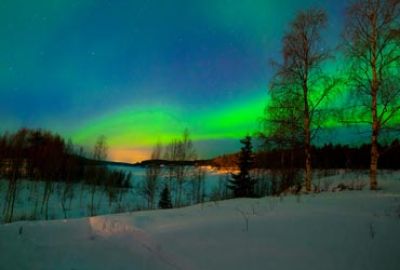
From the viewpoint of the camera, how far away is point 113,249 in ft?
19.1

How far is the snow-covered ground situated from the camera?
4.60 m

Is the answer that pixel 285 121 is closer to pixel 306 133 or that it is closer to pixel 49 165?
pixel 306 133

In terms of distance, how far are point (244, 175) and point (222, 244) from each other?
2923 centimetres

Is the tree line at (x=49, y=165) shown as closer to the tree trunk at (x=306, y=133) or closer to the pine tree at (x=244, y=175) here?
the pine tree at (x=244, y=175)

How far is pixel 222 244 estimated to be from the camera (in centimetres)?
542

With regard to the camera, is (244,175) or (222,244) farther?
(244,175)

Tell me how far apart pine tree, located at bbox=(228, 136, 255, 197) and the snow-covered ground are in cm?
2668

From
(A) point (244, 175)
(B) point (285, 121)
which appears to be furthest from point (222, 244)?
(A) point (244, 175)

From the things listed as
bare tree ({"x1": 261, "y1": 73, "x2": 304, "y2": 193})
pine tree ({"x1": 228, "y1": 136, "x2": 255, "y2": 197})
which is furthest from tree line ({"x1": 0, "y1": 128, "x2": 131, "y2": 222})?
bare tree ({"x1": 261, "y1": 73, "x2": 304, "y2": 193})

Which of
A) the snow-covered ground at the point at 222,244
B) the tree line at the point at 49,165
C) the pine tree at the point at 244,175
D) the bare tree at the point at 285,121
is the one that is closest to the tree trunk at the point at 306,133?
the bare tree at the point at 285,121

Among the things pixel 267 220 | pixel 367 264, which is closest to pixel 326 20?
pixel 267 220

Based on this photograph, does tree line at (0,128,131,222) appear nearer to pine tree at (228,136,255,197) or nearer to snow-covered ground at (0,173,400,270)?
pine tree at (228,136,255,197)

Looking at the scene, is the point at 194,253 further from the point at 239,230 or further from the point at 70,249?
the point at 70,249

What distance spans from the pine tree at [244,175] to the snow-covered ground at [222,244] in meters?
26.7
